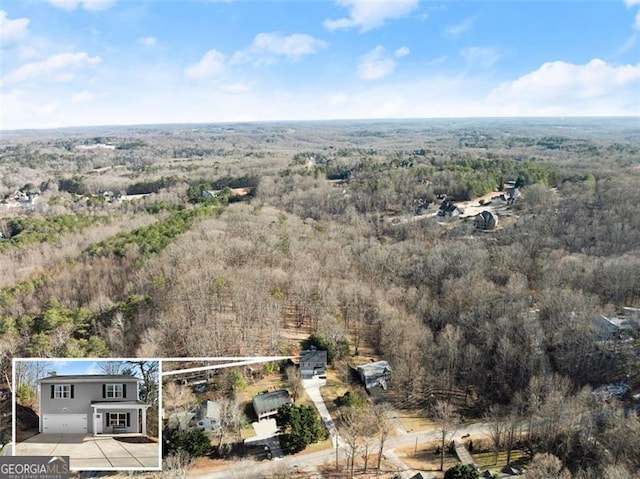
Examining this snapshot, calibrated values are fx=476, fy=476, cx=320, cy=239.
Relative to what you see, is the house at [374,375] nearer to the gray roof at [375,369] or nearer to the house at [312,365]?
the gray roof at [375,369]

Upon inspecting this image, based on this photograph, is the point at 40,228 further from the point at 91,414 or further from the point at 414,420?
the point at 91,414

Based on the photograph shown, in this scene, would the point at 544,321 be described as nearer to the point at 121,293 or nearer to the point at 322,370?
the point at 322,370

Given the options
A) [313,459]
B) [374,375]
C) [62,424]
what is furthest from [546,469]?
[62,424]

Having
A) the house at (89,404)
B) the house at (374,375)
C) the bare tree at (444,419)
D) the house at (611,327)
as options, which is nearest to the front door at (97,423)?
the house at (89,404)

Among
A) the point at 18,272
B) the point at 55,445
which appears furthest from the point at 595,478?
the point at 18,272

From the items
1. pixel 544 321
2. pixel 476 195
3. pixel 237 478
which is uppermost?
pixel 476 195
